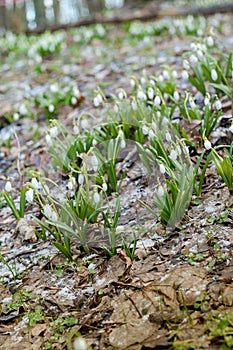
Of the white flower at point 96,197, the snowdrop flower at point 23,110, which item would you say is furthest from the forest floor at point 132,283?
the snowdrop flower at point 23,110

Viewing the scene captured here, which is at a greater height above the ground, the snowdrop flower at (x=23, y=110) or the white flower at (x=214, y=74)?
the white flower at (x=214, y=74)

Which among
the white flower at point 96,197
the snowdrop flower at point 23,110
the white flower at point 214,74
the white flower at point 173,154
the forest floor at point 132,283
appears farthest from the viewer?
the snowdrop flower at point 23,110

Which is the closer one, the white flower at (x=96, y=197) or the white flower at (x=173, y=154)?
the white flower at (x=96, y=197)

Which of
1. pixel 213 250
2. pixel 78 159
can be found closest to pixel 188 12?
pixel 78 159

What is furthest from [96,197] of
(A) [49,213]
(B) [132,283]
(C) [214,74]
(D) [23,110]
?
(D) [23,110]

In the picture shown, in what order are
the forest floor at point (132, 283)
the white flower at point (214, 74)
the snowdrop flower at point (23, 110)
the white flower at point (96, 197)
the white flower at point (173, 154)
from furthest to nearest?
the snowdrop flower at point (23, 110) → the white flower at point (214, 74) → the white flower at point (173, 154) → the white flower at point (96, 197) → the forest floor at point (132, 283)

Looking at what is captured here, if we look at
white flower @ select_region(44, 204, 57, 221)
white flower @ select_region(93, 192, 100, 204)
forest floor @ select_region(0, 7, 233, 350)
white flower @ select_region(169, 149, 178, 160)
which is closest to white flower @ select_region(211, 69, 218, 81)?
forest floor @ select_region(0, 7, 233, 350)

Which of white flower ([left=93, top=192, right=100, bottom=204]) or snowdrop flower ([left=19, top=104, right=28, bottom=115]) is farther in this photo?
snowdrop flower ([left=19, top=104, right=28, bottom=115])

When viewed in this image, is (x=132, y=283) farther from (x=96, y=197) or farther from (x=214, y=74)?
(x=214, y=74)

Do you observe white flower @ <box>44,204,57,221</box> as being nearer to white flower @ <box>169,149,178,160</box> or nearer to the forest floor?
the forest floor

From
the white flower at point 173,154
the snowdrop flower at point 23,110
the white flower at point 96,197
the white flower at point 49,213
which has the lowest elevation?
the white flower at point 49,213

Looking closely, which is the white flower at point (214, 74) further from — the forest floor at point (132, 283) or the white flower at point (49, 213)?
the white flower at point (49, 213)

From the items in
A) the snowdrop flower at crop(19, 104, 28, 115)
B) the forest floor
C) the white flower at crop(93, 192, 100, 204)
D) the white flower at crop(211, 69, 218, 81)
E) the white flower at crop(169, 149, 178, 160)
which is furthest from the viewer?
the snowdrop flower at crop(19, 104, 28, 115)
